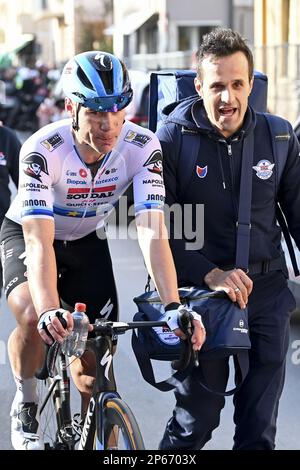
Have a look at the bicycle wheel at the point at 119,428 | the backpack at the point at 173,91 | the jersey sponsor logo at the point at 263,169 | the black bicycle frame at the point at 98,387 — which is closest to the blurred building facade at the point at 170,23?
the backpack at the point at 173,91

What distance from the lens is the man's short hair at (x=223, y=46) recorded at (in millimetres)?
4234

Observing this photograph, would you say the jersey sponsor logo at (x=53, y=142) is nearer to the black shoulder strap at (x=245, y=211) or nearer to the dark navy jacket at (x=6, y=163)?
the black shoulder strap at (x=245, y=211)

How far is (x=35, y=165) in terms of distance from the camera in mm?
4043

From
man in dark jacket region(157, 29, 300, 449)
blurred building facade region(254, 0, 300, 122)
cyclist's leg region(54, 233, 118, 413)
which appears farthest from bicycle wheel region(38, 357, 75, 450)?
blurred building facade region(254, 0, 300, 122)

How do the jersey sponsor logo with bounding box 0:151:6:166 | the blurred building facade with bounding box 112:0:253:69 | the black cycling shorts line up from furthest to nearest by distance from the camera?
1. the blurred building facade with bounding box 112:0:253:69
2. the jersey sponsor logo with bounding box 0:151:6:166
3. the black cycling shorts

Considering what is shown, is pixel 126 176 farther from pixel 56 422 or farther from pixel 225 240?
pixel 56 422

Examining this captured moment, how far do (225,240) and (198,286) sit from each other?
0.23 metres

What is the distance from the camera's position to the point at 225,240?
4.30m

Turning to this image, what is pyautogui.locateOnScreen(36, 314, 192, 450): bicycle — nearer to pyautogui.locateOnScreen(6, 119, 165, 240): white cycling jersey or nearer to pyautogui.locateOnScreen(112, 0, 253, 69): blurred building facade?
pyautogui.locateOnScreen(6, 119, 165, 240): white cycling jersey

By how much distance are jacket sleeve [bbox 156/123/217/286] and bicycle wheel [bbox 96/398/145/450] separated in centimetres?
82

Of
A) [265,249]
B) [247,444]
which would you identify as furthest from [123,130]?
[247,444]

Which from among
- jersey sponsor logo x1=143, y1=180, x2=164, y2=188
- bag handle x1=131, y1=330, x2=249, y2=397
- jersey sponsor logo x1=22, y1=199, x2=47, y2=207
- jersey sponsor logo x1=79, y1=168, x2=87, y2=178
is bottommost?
bag handle x1=131, y1=330, x2=249, y2=397

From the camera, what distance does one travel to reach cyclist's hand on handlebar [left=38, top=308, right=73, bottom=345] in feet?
11.4

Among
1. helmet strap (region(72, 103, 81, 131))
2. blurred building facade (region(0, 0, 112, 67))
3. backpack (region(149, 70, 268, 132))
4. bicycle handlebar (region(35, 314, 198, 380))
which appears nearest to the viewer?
bicycle handlebar (region(35, 314, 198, 380))
